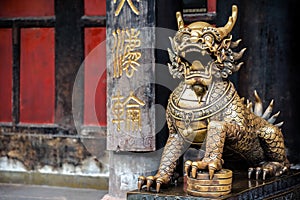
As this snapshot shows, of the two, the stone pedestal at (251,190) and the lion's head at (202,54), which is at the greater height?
the lion's head at (202,54)

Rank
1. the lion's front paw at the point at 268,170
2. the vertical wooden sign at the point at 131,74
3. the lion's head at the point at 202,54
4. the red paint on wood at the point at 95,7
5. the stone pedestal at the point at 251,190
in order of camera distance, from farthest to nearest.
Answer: the red paint on wood at the point at 95,7
the vertical wooden sign at the point at 131,74
the lion's front paw at the point at 268,170
the lion's head at the point at 202,54
the stone pedestal at the point at 251,190

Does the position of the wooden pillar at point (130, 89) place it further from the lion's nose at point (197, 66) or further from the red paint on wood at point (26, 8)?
the red paint on wood at point (26, 8)

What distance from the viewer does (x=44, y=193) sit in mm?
7512

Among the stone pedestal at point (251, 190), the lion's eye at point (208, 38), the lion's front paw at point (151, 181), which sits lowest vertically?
the stone pedestal at point (251, 190)

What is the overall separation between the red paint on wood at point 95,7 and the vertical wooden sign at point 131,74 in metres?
1.96

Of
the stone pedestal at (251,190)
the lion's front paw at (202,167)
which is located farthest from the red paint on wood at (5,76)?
the lion's front paw at (202,167)

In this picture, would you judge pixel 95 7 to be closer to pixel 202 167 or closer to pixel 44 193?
pixel 44 193

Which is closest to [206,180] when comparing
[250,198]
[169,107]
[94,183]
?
[250,198]

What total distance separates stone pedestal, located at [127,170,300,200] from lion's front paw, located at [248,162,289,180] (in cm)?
5

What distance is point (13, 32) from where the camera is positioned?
8.12 m

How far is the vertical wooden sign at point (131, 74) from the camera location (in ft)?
18.5

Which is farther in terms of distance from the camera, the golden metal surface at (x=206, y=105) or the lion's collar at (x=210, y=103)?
the lion's collar at (x=210, y=103)

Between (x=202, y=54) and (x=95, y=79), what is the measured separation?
319cm

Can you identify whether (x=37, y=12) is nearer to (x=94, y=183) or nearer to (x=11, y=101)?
(x=11, y=101)
